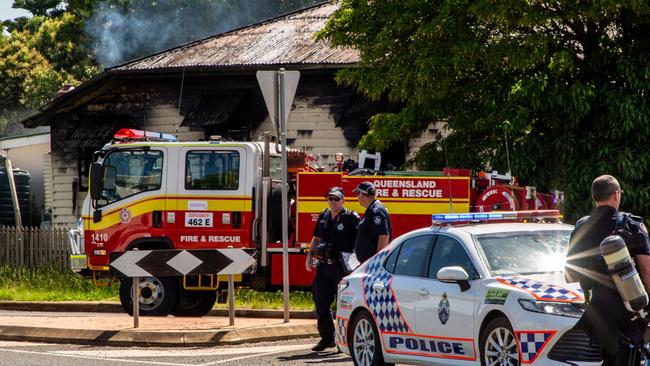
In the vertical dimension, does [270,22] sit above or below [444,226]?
above

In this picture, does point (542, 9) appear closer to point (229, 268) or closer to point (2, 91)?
point (229, 268)

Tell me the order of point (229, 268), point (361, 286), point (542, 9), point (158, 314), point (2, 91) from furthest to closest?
point (2, 91) < point (542, 9) < point (158, 314) < point (229, 268) < point (361, 286)

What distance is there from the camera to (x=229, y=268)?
15.6 meters

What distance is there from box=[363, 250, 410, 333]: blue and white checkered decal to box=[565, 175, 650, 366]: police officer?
2.66 m

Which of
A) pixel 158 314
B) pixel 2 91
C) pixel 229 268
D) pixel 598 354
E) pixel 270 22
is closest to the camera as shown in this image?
pixel 598 354

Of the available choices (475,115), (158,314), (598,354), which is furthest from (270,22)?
(598,354)

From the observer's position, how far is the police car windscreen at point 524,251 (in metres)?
10.5

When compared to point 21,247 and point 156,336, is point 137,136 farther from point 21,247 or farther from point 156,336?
point 21,247

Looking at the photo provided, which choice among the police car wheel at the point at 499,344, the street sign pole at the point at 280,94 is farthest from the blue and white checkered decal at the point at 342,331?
the street sign pole at the point at 280,94

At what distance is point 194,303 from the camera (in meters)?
18.5

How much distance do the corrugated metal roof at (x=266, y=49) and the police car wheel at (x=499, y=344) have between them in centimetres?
1761


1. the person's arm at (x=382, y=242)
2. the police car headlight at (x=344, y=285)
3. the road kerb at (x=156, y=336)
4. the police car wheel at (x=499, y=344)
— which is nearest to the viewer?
the police car wheel at (x=499, y=344)

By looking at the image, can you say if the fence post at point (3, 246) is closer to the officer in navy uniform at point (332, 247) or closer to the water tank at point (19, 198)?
the water tank at point (19, 198)

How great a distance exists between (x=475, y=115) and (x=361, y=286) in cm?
865
